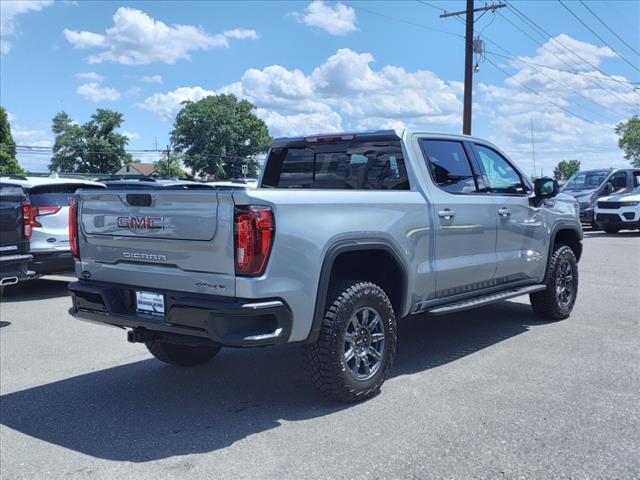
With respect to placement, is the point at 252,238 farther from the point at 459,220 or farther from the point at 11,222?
the point at 11,222

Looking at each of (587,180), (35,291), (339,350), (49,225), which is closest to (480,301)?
(339,350)

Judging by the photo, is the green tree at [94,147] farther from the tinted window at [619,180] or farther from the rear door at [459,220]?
the rear door at [459,220]

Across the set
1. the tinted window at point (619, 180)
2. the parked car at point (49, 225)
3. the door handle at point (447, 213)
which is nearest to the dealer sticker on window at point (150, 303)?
the door handle at point (447, 213)

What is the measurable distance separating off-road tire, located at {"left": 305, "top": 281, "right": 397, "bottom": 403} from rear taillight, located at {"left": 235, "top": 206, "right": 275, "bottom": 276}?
72 cm

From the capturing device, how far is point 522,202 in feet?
21.0

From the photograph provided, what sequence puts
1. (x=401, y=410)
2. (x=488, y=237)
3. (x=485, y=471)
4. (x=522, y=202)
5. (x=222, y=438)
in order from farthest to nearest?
1. (x=522, y=202)
2. (x=488, y=237)
3. (x=401, y=410)
4. (x=222, y=438)
5. (x=485, y=471)

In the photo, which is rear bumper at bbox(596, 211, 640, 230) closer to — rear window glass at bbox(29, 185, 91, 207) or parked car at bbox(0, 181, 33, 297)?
rear window glass at bbox(29, 185, 91, 207)

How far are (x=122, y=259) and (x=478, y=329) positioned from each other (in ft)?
12.9

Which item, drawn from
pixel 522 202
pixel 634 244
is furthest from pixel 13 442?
pixel 634 244

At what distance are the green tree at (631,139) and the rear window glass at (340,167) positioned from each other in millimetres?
87472

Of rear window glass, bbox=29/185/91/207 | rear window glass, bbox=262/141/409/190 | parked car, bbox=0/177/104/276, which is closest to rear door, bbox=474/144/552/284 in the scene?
rear window glass, bbox=262/141/409/190

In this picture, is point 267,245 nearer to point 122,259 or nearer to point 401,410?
point 122,259

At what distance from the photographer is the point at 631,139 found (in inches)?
3282

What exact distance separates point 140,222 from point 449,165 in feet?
9.21
